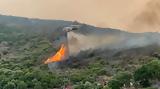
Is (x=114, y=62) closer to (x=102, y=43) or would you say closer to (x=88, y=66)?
(x=88, y=66)

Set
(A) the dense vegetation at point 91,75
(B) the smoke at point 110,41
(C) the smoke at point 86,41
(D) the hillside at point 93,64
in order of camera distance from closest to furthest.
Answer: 1. (A) the dense vegetation at point 91,75
2. (D) the hillside at point 93,64
3. (B) the smoke at point 110,41
4. (C) the smoke at point 86,41

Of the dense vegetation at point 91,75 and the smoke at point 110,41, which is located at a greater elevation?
the smoke at point 110,41

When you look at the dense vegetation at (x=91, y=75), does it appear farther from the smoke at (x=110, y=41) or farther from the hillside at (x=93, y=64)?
the smoke at (x=110, y=41)

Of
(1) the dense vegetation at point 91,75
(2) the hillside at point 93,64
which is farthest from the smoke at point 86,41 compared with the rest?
(1) the dense vegetation at point 91,75

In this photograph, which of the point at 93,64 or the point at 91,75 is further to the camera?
the point at 93,64

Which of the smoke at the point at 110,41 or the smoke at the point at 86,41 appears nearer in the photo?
the smoke at the point at 110,41

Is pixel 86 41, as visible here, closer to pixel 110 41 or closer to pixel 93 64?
pixel 110 41

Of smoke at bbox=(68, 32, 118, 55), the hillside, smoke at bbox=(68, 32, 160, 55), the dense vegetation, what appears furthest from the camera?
smoke at bbox=(68, 32, 118, 55)

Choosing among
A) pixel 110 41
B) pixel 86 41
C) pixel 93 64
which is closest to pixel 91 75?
pixel 93 64

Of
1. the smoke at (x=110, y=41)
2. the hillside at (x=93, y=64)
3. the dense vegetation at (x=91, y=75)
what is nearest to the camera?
the dense vegetation at (x=91, y=75)

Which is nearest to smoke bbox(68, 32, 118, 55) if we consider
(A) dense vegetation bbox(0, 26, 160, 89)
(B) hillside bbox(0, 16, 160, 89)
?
(B) hillside bbox(0, 16, 160, 89)

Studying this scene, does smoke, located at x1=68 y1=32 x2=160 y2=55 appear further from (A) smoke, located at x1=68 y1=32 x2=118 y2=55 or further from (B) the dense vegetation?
(B) the dense vegetation

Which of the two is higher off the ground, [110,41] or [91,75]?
[110,41]

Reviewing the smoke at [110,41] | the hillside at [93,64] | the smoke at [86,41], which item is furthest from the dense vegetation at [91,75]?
the smoke at [110,41]
